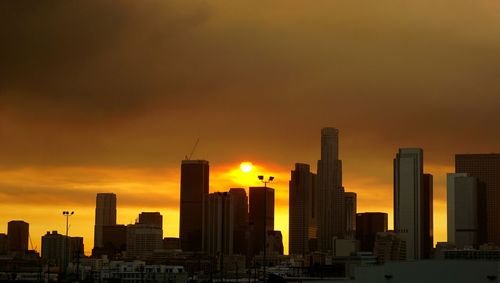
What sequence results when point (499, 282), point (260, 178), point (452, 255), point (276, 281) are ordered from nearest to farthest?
point (499, 282)
point (260, 178)
point (276, 281)
point (452, 255)

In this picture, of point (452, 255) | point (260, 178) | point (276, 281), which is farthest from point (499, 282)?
point (452, 255)

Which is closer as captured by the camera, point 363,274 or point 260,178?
point 363,274

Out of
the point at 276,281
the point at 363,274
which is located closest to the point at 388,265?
the point at 363,274

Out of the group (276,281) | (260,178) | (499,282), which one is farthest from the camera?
(276,281)

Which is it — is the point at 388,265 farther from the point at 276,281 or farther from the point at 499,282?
the point at 276,281

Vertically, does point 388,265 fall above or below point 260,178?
below

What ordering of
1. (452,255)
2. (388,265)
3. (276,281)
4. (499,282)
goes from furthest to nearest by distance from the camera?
(452,255) < (276,281) < (388,265) < (499,282)

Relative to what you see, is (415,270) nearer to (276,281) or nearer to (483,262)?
(483,262)

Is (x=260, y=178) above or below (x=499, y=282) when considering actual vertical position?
above

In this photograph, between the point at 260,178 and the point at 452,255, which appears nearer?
the point at 260,178
